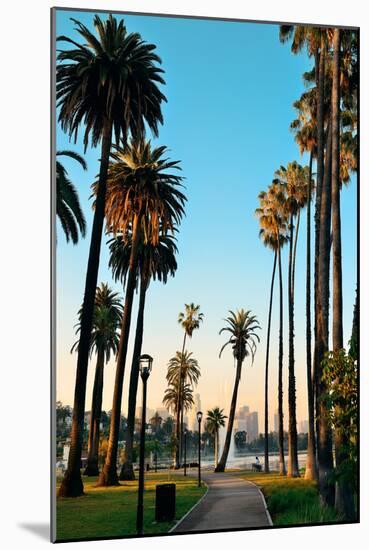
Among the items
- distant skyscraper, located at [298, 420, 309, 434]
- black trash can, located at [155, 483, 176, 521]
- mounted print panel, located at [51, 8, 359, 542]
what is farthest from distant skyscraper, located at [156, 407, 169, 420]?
distant skyscraper, located at [298, 420, 309, 434]

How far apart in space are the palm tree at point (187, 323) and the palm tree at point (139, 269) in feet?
1.41

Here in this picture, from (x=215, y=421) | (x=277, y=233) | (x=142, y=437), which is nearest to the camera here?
(x=142, y=437)

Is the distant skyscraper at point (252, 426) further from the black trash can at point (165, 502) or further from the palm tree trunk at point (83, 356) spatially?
the palm tree trunk at point (83, 356)

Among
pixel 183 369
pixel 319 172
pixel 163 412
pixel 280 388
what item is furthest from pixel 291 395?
pixel 319 172

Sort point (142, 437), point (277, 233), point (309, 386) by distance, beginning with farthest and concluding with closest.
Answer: point (309, 386)
point (277, 233)
point (142, 437)

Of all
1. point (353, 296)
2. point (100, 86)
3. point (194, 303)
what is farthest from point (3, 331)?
point (353, 296)

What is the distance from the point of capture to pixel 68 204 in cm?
1123

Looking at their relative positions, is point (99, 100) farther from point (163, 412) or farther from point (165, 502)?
point (165, 502)

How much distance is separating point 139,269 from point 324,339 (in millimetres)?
2535

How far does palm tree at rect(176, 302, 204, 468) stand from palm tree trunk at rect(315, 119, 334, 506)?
160cm

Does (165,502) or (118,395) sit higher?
(118,395)

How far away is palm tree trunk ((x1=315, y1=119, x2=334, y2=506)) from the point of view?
12336mm

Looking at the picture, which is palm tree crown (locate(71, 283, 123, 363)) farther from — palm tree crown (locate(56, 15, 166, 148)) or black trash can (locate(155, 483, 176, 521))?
palm tree crown (locate(56, 15, 166, 148))

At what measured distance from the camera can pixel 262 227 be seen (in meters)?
12.2
